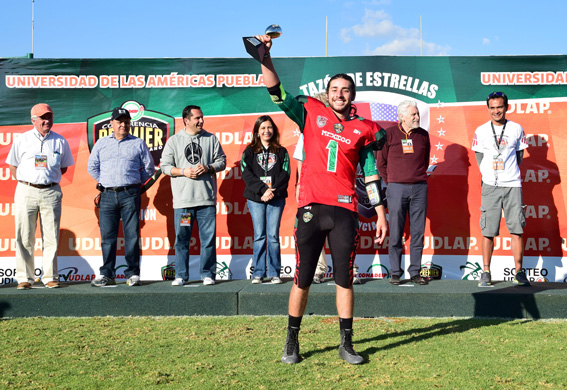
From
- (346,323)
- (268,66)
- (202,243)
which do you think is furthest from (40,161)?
(346,323)

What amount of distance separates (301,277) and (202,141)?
2758 mm

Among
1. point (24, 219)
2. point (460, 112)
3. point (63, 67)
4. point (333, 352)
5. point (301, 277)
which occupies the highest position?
point (63, 67)

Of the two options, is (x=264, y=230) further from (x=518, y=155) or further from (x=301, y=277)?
(x=518, y=155)

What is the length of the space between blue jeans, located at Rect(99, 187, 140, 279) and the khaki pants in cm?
46

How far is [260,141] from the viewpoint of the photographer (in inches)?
241

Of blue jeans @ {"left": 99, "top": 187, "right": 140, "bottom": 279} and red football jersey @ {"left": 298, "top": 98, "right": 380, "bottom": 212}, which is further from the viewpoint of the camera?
blue jeans @ {"left": 99, "top": 187, "right": 140, "bottom": 279}

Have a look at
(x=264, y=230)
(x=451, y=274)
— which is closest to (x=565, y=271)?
(x=451, y=274)

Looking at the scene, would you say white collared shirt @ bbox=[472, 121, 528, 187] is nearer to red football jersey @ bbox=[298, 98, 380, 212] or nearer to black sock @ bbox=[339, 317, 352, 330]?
red football jersey @ bbox=[298, 98, 380, 212]

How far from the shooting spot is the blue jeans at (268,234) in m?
5.93

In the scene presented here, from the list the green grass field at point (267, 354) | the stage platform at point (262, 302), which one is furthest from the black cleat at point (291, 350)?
the stage platform at point (262, 302)

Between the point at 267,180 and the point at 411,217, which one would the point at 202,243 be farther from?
the point at 411,217

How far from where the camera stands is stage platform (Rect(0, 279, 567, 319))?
203 inches

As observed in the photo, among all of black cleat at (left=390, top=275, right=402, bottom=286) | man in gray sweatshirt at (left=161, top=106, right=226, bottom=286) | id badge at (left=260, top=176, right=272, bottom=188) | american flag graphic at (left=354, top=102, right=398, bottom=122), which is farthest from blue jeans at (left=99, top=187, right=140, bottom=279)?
american flag graphic at (left=354, top=102, right=398, bottom=122)

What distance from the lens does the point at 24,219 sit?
18.6 feet
